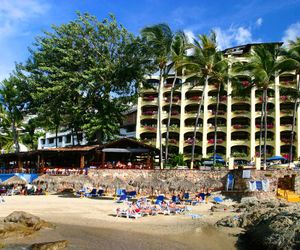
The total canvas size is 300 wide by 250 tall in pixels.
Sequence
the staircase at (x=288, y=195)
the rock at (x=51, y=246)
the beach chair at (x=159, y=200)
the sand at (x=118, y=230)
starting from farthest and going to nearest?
the staircase at (x=288, y=195) < the beach chair at (x=159, y=200) < the sand at (x=118, y=230) < the rock at (x=51, y=246)

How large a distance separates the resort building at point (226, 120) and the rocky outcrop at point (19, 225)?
38550mm

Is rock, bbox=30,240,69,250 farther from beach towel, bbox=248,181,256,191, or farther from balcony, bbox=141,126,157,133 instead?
balcony, bbox=141,126,157,133

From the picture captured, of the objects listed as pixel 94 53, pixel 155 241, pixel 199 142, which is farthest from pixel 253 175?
pixel 199 142

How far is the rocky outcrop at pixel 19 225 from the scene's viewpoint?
18755mm

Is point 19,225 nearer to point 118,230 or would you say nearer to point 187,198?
point 118,230

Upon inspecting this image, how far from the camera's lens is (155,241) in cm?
1775

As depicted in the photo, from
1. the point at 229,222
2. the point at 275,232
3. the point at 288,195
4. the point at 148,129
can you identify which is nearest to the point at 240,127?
the point at 148,129

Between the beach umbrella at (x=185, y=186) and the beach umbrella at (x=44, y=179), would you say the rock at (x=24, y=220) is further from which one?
the beach umbrella at (x=44, y=179)

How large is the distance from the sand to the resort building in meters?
32.4

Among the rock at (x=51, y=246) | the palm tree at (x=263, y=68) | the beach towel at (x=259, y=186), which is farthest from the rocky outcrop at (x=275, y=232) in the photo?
the palm tree at (x=263, y=68)

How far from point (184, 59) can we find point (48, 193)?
1922 centimetres

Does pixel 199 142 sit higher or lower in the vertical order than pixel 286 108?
lower

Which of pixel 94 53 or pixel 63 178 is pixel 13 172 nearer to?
pixel 63 178

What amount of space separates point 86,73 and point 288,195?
24.8m
